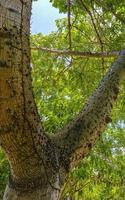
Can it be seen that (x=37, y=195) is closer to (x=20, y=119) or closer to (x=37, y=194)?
(x=37, y=194)

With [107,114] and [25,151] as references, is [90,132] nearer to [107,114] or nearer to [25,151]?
[107,114]

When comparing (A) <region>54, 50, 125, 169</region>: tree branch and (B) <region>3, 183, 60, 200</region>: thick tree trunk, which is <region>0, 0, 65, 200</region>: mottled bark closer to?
(B) <region>3, 183, 60, 200</region>: thick tree trunk

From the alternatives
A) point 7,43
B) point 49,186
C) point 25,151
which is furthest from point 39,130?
point 7,43

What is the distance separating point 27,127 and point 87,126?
0.75 m

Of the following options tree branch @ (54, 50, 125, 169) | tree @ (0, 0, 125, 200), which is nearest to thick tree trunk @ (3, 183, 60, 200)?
tree @ (0, 0, 125, 200)

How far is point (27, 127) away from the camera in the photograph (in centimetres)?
283

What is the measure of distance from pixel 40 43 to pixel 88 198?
385 centimetres

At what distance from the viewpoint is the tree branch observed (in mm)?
3294

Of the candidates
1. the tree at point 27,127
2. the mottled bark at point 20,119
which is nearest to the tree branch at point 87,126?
the tree at point 27,127

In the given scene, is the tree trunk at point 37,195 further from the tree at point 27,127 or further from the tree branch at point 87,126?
the tree branch at point 87,126

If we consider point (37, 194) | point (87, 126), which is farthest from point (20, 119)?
point (87, 126)

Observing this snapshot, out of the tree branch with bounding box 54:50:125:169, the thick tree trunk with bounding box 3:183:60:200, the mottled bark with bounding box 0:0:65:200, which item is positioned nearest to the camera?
the mottled bark with bounding box 0:0:65:200

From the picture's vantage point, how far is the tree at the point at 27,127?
8.52 feet

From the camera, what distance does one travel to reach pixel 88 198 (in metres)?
10.5
